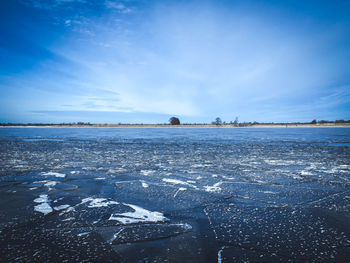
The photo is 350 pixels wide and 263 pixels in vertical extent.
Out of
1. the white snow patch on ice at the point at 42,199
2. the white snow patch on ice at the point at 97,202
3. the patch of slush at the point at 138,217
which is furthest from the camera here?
the white snow patch on ice at the point at 42,199

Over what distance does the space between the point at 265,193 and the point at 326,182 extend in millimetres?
1680

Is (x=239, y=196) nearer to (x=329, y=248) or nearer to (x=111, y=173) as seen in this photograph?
(x=329, y=248)

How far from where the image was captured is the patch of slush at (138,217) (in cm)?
218

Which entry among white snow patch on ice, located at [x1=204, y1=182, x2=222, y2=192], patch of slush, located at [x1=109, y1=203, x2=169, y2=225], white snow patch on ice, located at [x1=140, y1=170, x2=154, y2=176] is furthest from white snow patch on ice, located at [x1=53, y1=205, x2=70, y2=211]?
white snow patch on ice, located at [x1=204, y1=182, x2=222, y2=192]

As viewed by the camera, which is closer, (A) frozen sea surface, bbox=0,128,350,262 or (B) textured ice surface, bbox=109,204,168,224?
(A) frozen sea surface, bbox=0,128,350,262

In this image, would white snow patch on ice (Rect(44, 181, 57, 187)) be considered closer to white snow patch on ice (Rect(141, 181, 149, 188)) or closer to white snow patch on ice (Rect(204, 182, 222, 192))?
white snow patch on ice (Rect(141, 181, 149, 188))

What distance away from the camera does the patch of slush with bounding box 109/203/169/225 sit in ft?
7.16

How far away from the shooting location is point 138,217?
7.42 feet

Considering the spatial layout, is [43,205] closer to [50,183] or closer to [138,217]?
[50,183]

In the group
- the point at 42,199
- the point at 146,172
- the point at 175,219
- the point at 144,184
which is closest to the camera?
the point at 175,219

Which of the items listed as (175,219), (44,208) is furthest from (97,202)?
(175,219)

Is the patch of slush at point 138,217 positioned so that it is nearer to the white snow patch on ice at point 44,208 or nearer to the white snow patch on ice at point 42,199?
the white snow patch on ice at point 44,208

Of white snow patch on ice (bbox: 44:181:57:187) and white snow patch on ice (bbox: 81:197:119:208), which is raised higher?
white snow patch on ice (bbox: 81:197:119:208)

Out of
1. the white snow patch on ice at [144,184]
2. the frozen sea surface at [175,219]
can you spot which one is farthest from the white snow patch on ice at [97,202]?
the white snow patch on ice at [144,184]
